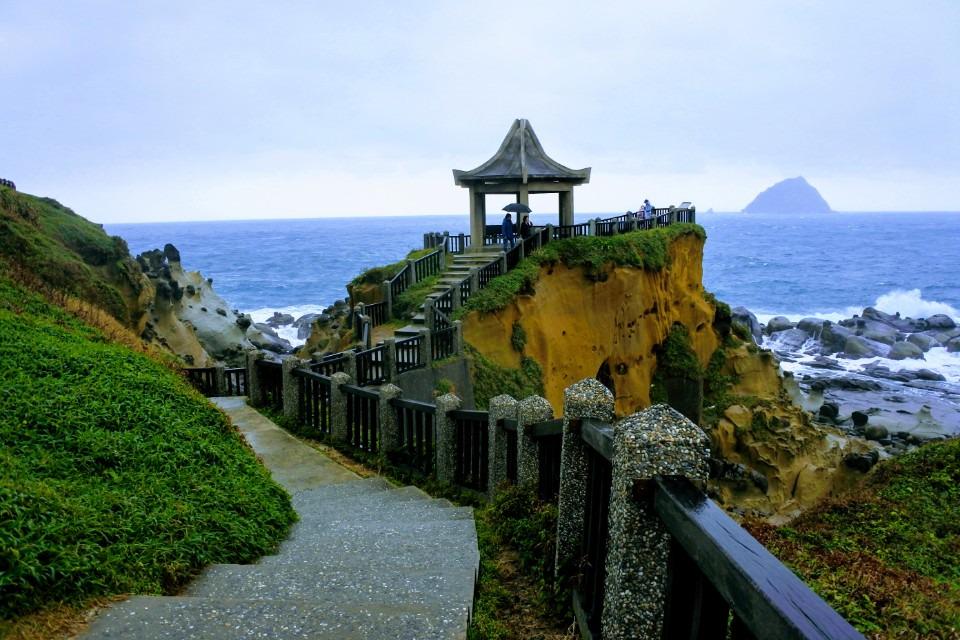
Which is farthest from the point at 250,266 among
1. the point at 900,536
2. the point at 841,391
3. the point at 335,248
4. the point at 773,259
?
the point at 900,536

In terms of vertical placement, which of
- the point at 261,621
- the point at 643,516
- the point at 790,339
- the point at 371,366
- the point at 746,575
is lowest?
the point at 790,339

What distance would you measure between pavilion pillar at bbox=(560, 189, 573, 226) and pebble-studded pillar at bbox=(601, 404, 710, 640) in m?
26.8

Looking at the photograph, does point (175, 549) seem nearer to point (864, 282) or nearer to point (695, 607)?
point (695, 607)

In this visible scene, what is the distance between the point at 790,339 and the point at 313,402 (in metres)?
53.6

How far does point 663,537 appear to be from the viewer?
361 cm

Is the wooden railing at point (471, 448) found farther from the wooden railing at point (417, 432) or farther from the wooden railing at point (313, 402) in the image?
the wooden railing at point (313, 402)

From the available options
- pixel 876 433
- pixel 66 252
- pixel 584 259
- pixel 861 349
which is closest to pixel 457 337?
pixel 584 259

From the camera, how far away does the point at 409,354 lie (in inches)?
750

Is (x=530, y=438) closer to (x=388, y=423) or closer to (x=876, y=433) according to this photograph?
(x=388, y=423)

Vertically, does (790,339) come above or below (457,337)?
below

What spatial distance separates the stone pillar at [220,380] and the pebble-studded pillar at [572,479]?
1265 centimetres

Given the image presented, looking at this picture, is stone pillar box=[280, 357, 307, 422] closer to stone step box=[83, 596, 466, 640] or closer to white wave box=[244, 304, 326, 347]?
stone step box=[83, 596, 466, 640]

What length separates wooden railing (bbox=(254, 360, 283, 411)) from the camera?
48.6ft

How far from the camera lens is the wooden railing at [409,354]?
18.7m
